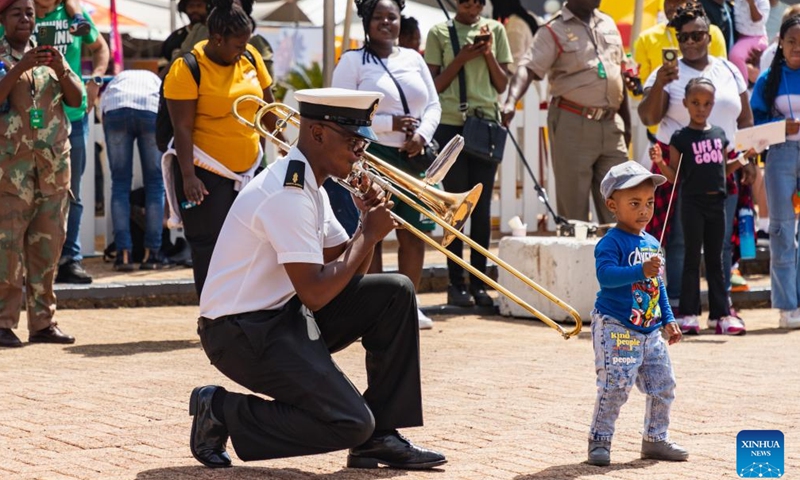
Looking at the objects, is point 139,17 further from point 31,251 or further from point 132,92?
point 31,251

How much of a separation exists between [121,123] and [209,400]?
21.2 ft

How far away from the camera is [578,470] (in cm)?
546

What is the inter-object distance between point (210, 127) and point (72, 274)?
2.69 metres

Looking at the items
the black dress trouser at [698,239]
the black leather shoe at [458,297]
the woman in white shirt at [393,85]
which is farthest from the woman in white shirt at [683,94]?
the woman in white shirt at [393,85]

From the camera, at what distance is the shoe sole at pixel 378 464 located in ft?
18.1

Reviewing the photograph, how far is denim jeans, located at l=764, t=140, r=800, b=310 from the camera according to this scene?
991 centimetres

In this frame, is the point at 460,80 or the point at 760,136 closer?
the point at 760,136

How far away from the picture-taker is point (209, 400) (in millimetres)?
5484

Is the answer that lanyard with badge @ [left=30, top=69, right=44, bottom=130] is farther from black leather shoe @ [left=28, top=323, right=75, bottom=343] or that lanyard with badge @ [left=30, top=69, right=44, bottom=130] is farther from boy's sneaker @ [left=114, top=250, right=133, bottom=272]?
boy's sneaker @ [left=114, top=250, right=133, bottom=272]

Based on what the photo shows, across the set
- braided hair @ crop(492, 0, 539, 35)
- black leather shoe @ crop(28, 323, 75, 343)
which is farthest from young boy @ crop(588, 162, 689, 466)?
braided hair @ crop(492, 0, 539, 35)

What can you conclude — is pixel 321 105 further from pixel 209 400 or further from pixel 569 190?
pixel 569 190

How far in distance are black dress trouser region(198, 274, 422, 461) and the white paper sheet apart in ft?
14.9

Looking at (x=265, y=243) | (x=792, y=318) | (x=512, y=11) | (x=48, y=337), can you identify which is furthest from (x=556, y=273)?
(x=265, y=243)

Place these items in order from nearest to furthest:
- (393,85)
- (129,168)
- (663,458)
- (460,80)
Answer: (663,458), (393,85), (460,80), (129,168)
